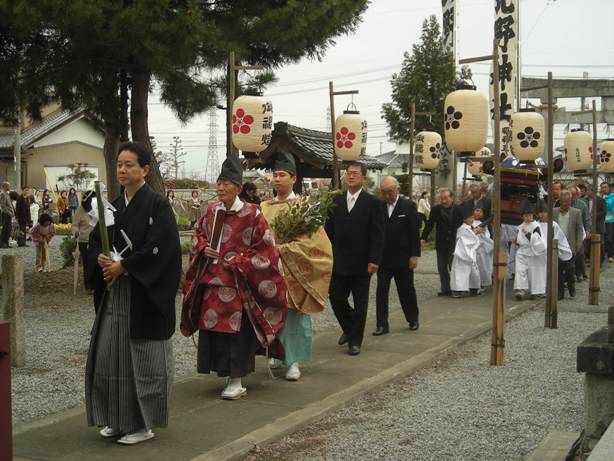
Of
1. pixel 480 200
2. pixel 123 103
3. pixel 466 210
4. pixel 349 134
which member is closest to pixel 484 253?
pixel 466 210

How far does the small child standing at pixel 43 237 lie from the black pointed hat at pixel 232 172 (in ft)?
36.7

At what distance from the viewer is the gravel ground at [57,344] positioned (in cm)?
697

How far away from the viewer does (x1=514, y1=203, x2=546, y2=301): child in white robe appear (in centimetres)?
1471

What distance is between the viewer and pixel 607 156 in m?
20.0

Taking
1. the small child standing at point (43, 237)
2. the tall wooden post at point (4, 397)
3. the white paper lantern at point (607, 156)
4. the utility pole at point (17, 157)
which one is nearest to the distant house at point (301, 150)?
the small child standing at point (43, 237)

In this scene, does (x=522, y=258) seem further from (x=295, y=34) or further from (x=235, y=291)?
(x=235, y=291)

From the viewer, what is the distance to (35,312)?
484 inches

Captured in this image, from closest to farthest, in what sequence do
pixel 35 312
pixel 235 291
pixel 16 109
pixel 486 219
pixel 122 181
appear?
pixel 122 181, pixel 235 291, pixel 35 312, pixel 16 109, pixel 486 219

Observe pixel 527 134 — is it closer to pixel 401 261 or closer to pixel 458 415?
pixel 401 261

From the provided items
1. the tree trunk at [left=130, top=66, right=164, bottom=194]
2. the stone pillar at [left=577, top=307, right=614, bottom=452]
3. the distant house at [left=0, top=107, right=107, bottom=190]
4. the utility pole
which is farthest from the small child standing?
the distant house at [left=0, top=107, right=107, bottom=190]

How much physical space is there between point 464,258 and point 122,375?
10074 millimetres

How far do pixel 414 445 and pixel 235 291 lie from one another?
72.8 inches

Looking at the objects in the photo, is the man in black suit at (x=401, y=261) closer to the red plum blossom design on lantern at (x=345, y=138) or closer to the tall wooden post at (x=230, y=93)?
the tall wooden post at (x=230, y=93)

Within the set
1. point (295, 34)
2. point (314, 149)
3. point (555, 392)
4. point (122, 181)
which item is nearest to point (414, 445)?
point (555, 392)
